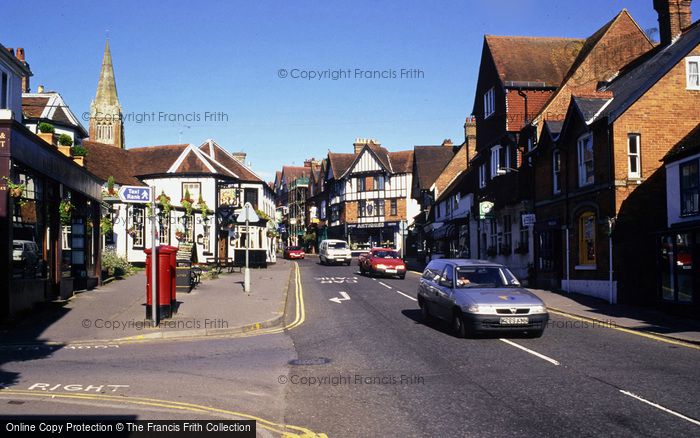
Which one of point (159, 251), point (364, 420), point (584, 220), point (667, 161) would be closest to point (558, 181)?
point (584, 220)

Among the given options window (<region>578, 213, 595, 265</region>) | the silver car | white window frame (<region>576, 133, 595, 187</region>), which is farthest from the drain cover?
white window frame (<region>576, 133, 595, 187</region>)

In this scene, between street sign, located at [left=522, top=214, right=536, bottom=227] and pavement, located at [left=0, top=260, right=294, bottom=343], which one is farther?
street sign, located at [left=522, top=214, right=536, bottom=227]

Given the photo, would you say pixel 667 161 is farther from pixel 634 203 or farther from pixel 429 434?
pixel 429 434

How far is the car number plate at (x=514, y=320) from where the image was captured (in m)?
12.3

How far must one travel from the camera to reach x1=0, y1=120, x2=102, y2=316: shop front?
14.2m

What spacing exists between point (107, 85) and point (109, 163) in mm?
36331

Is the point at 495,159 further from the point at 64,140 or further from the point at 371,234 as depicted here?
the point at 371,234

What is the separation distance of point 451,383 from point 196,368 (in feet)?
13.5

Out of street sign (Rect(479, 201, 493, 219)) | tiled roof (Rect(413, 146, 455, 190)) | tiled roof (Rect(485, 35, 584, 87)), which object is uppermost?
tiled roof (Rect(485, 35, 584, 87))

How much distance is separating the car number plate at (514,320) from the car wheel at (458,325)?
814 millimetres

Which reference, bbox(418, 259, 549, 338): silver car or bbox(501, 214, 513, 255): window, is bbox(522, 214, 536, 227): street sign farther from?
bbox(418, 259, 549, 338): silver car

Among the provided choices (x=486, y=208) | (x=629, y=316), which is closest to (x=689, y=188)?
(x=629, y=316)

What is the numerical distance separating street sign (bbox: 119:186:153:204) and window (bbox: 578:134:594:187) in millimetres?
16485

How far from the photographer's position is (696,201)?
17750mm
